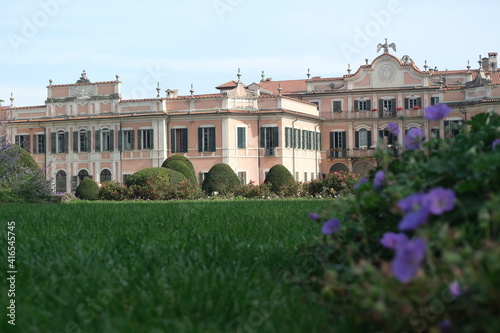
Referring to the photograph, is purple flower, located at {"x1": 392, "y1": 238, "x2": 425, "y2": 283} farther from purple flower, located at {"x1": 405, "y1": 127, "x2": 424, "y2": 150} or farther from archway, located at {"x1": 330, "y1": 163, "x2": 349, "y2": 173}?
archway, located at {"x1": 330, "y1": 163, "x2": 349, "y2": 173}

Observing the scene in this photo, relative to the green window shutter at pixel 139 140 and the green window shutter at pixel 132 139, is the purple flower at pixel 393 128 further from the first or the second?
the green window shutter at pixel 132 139

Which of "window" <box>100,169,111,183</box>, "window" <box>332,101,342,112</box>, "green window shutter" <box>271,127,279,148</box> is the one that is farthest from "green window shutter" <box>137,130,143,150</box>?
"window" <box>332,101,342,112</box>

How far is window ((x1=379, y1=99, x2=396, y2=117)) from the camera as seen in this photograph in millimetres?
45000

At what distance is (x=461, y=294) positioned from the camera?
2.19 m

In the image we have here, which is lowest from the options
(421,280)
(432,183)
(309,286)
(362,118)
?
(309,286)

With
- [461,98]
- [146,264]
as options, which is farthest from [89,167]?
[146,264]

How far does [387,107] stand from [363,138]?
2659 mm

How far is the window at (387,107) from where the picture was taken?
148ft

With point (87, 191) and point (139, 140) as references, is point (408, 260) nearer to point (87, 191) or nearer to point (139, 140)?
point (87, 191)

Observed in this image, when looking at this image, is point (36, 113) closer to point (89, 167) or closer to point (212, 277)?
point (89, 167)

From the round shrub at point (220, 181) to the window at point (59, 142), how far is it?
15279 mm

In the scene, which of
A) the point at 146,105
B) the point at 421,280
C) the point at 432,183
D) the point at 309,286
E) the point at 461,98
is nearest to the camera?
the point at 421,280

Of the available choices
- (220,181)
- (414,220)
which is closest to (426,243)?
(414,220)

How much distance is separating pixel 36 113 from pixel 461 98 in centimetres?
2746
